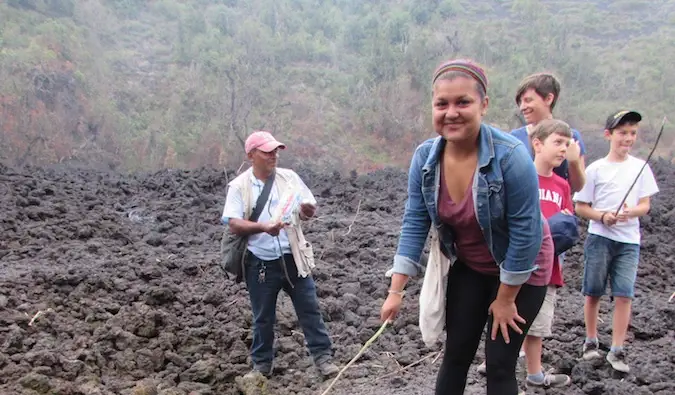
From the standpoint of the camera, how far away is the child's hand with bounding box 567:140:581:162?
10.7ft

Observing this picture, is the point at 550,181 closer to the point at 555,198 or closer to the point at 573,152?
the point at 555,198

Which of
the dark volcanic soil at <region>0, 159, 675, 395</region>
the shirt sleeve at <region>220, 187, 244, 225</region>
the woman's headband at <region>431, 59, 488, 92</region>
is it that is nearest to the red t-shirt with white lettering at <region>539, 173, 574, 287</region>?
the dark volcanic soil at <region>0, 159, 675, 395</region>

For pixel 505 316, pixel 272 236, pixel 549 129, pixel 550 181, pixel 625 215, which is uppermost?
pixel 549 129

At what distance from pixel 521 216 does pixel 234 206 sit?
212cm

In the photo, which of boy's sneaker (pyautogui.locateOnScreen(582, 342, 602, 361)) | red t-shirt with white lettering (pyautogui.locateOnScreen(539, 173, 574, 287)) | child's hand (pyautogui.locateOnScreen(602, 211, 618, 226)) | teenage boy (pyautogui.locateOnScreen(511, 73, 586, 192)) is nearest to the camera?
red t-shirt with white lettering (pyautogui.locateOnScreen(539, 173, 574, 287))

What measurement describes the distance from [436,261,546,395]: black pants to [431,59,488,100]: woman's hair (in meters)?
0.76

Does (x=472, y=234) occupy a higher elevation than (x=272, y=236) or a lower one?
higher

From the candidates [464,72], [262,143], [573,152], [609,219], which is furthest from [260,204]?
[609,219]

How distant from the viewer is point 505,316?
2.46 meters

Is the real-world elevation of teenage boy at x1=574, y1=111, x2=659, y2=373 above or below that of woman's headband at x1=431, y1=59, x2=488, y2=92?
below

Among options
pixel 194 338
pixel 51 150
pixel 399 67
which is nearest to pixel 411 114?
pixel 399 67

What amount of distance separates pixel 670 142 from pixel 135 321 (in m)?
18.5

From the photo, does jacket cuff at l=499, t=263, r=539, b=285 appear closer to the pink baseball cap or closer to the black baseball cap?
the black baseball cap

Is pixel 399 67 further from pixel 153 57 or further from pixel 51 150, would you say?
pixel 51 150
